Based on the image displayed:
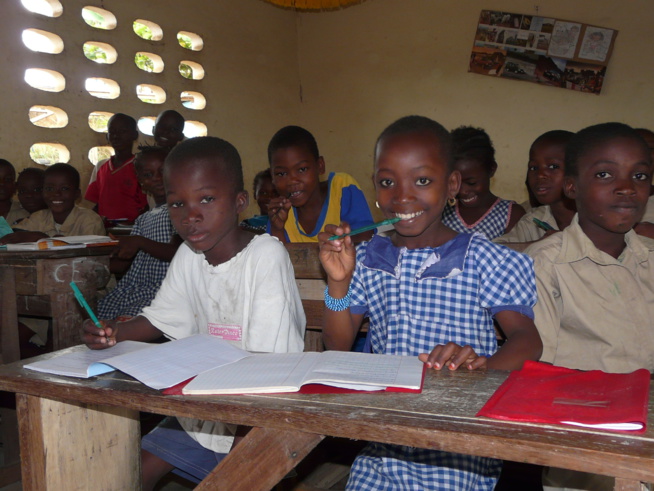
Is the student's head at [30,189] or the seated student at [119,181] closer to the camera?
the student's head at [30,189]

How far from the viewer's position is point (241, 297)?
157 cm

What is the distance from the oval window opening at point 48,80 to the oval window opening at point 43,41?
0.15 meters

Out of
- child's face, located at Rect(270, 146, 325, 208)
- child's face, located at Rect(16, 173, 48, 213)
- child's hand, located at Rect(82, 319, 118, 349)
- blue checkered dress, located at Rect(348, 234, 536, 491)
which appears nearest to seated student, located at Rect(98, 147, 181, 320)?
child's face, located at Rect(270, 146, 325, 208)

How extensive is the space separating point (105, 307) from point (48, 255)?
62 cm

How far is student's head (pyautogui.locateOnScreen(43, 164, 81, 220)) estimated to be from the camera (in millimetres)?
3613

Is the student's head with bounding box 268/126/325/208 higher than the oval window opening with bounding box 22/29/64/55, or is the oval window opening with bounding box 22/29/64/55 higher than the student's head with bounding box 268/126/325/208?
the oval window opening with bounding box 22/29/64/55

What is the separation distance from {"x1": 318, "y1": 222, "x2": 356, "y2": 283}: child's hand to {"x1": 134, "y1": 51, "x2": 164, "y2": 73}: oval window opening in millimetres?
4289

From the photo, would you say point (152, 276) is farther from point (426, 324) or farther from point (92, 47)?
point (92, 47)

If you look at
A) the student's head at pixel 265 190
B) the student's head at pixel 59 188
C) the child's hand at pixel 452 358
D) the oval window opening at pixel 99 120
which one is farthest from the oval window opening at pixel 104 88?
the child's hand at pixel 452 358

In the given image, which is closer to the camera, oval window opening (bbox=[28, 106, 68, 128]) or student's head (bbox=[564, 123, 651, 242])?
student's head (bbox=[564, 123, 651, 242])

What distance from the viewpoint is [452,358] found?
1.03m

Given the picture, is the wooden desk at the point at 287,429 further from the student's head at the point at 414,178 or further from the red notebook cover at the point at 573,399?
the student's head at the point at 414,178

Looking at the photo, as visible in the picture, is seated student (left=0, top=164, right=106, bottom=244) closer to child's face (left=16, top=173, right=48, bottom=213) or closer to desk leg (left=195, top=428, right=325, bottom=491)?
child's face (left=16, top=173, right=48, bottom=213)

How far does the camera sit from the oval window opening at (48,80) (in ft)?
14.5
